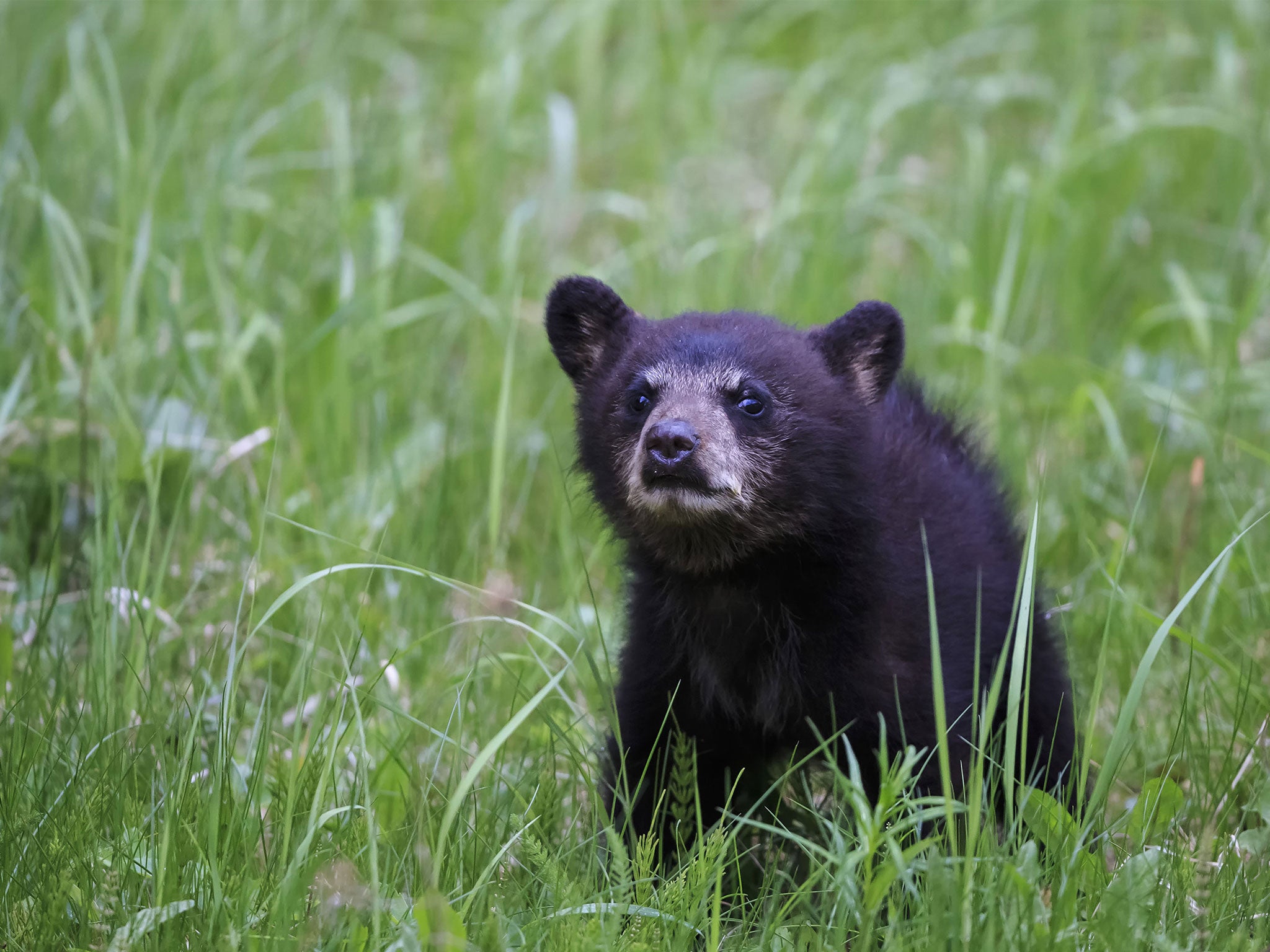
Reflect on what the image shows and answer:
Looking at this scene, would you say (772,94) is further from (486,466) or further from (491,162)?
(486,466)

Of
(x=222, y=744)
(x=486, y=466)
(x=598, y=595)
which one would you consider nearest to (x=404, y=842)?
(x=222, y=744)

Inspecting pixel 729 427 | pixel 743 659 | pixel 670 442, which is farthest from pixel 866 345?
pixel 743 659

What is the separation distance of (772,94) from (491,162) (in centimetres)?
309

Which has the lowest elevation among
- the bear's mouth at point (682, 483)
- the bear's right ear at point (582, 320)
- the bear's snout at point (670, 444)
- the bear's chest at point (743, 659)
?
the bear's chest at point (743, 659)

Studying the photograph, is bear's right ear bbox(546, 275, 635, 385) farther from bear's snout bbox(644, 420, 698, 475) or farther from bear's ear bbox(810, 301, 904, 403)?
bear's snout bbox(644, 420, 698, 475)

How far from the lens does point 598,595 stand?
208 inches

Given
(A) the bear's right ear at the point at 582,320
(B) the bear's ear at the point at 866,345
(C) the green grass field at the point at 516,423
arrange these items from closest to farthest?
(C) the green grass field at the point at 516,423 < (B) the bear's ear at the point at 866,345 < (A) the bear's right ear at the point at 582,320

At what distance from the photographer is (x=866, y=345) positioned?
3.78 metres

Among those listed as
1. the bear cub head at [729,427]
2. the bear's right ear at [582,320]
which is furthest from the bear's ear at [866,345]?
the bear's right ear at [582,320]

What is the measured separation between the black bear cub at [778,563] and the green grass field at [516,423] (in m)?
0.23

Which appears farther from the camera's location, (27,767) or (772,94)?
(772,94)

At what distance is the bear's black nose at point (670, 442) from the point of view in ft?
10.6

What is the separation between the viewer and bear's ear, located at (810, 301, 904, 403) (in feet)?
12.3

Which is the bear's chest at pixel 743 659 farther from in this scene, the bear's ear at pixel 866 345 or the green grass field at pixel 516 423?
the bear's ear at pixel 866 345
